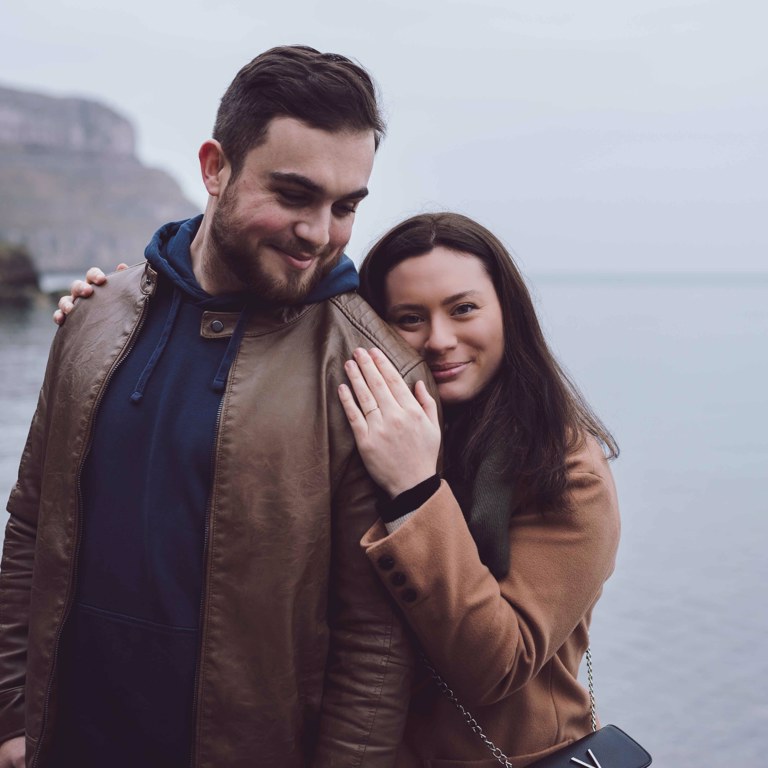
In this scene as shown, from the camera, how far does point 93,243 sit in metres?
107

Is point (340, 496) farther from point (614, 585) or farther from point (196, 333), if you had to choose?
point (614, 585)

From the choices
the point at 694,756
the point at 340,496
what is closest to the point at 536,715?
the point at 340,496

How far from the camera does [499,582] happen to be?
6.86 ft

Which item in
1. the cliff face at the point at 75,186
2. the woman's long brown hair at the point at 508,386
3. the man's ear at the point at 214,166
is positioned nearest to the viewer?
the man's ear at the point at 214,166

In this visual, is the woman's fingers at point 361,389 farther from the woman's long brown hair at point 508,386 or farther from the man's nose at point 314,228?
the woman's long brown hair at point 508,386

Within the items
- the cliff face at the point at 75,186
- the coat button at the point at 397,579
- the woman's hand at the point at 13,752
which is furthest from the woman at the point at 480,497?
the cliff face at the point at 75,186

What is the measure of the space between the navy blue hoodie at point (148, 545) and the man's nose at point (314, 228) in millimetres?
150

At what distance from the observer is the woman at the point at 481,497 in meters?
1.92

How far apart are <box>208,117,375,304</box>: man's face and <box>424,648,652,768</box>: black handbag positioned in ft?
3.20

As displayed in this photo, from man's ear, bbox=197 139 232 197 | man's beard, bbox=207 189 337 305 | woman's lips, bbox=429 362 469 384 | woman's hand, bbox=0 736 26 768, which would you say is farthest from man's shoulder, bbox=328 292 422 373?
woman's hand, bbox=0 736 26 768

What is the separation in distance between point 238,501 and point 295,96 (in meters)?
0.86

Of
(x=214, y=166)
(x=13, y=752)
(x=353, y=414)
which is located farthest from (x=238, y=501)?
(x=13, y=752)

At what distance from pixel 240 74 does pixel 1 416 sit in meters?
12.3

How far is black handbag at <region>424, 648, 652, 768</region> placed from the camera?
2080 millimetres
